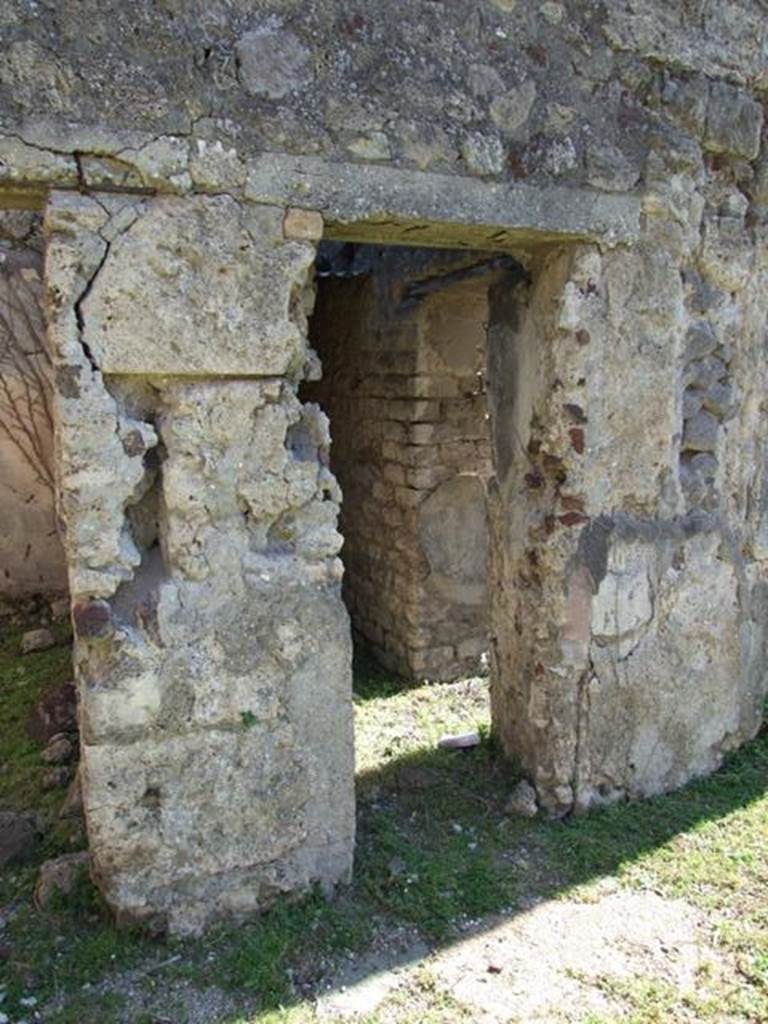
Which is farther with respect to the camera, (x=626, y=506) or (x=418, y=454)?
(x=418, y=454)

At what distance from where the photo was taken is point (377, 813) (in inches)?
127

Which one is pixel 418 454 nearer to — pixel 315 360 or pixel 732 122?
pixel 315 360

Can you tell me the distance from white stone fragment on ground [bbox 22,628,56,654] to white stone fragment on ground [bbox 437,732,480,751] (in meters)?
2.33

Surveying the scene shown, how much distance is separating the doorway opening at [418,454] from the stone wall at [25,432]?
1793mm

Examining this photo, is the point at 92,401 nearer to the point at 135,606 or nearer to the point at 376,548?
the point at 135,606

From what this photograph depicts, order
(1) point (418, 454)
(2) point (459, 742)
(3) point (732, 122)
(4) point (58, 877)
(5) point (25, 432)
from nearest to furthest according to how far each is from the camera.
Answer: (4) point (58, 877) → (3) point (732, 122) → (2) point (459, 742) → (1) point (418, 454) → (5) point (25, 432)

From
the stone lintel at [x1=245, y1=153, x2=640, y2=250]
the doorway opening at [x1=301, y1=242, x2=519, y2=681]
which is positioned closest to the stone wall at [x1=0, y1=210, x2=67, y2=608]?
the doorway opening at [x1=301, y1=242, x2=519, y2=681]

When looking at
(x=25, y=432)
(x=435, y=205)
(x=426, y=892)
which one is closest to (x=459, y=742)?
(x=426, y=892)

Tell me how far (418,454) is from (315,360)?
212 cm

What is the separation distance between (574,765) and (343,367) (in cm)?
305

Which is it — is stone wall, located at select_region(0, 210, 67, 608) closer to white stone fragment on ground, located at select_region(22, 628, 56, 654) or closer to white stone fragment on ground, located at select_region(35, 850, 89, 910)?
white stone fragment on ground, located at select_region(22, 628, 56, 654)

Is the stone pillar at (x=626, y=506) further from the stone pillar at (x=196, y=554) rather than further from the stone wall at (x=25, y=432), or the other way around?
the stone wall at (x=25, y=432)

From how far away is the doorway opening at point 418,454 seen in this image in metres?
4.61

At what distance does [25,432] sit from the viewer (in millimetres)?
5062
